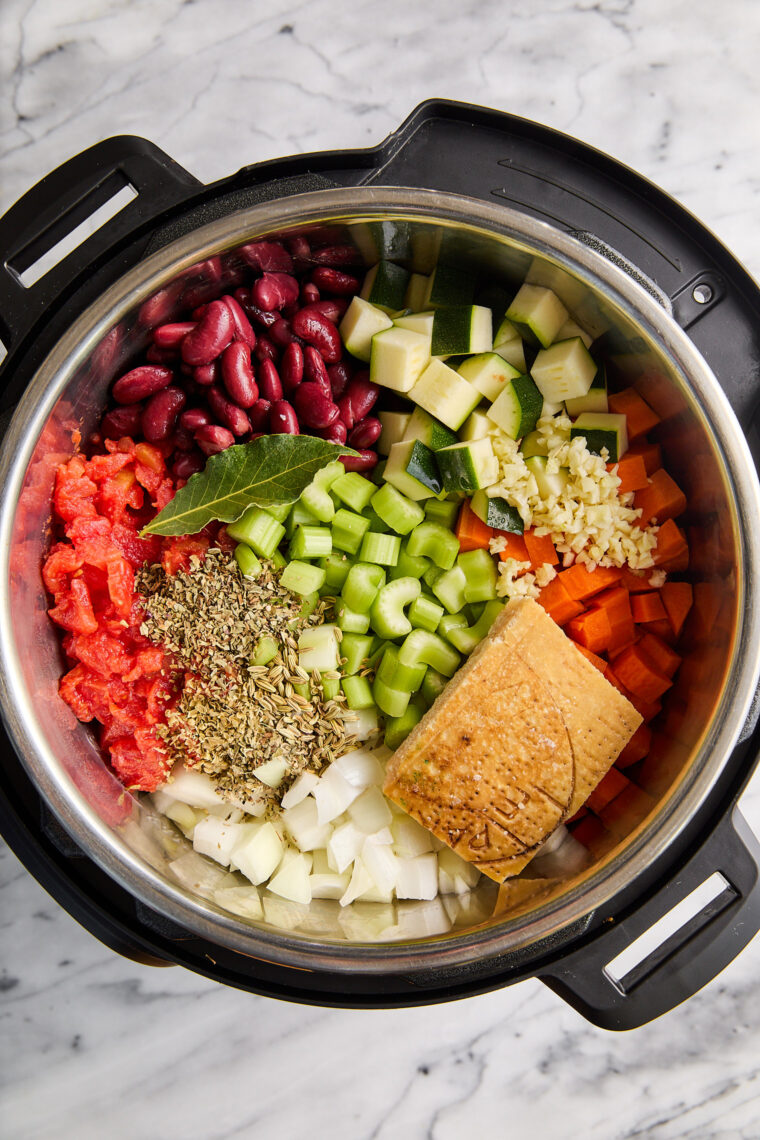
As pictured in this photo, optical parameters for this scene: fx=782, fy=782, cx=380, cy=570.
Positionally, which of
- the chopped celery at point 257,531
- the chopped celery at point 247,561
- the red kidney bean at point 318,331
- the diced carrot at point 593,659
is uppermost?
the red kidney bean at point 318,331

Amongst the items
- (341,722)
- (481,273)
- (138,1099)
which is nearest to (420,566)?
(341,722)

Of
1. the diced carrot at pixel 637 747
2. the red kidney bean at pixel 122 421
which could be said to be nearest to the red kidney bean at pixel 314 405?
the red kidney bean at pixel 122 421

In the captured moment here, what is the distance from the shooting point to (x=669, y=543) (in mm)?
1513

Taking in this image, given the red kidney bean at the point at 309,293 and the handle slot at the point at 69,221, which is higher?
the red kidney bean at the point at 309,293

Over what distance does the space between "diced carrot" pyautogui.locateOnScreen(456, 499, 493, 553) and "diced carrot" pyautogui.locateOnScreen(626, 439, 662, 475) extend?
1.05ft

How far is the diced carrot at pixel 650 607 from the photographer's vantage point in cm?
154

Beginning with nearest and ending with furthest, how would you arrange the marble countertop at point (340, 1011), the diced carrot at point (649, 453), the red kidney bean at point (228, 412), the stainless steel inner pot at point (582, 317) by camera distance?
1. the stainless steel inner pot at point (582, 317)
2. the red kidney bean at point (228, 412)
3. the diced carrot at point (649, 453)
4. the marble countertop at point (340, 1011)

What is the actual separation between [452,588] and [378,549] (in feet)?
0.55

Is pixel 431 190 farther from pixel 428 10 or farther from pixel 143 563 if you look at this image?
pixel 143 563

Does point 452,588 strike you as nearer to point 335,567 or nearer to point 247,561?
point 335,567

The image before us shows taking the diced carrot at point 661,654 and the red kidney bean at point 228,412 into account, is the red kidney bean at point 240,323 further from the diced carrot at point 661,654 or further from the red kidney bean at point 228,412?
the diced carrot at point 661,654

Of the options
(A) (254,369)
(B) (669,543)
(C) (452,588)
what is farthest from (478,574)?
(A) (254,369)

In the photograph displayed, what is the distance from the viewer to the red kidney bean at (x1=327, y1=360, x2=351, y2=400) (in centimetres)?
152

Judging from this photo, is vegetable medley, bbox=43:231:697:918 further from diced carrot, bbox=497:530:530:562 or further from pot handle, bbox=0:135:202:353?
pot handle, bbox=0:135:202:353
